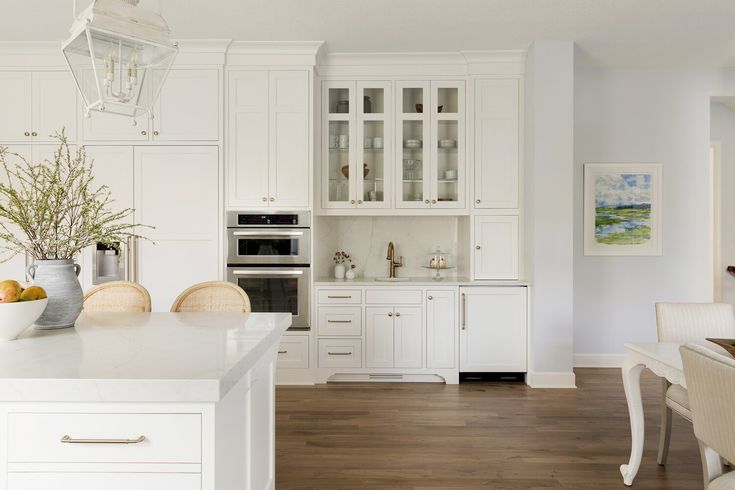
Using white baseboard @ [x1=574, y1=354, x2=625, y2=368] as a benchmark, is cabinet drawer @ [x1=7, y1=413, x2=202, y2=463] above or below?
above

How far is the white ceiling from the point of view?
339 cm

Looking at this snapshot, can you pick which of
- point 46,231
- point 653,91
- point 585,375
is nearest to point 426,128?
point 653,91

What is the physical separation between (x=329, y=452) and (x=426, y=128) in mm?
2734

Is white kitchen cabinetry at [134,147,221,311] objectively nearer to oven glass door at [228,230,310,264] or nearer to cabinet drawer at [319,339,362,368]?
oven glass door at [228,230,310,264]

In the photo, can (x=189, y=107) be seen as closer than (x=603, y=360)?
Yes

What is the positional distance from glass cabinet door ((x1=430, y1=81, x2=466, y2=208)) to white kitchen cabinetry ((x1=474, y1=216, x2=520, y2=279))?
316 millimetres

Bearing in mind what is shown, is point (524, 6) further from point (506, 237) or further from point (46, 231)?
point (46, 231)

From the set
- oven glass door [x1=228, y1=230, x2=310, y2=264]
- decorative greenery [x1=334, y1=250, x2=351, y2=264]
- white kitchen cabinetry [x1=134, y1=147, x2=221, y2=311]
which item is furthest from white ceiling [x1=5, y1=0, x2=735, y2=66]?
decorative greenery [x1=334, y1=250, x2=351, y2=264]

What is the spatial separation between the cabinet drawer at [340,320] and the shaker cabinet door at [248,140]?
1.02 m

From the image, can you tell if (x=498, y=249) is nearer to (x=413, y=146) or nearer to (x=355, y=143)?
(x=413, y=146)

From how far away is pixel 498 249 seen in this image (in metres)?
4.23

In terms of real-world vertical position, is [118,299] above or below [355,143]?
below

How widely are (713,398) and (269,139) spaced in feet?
11.3

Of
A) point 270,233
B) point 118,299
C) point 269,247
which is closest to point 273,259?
point 269,247
